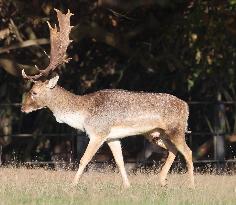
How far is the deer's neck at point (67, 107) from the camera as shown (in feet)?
46.0

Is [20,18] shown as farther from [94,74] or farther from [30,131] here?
[30,131]

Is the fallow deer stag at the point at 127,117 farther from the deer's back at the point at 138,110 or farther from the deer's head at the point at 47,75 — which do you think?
the deer's head at the point at 47,75

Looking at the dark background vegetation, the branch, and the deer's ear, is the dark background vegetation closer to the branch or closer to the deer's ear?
the branch

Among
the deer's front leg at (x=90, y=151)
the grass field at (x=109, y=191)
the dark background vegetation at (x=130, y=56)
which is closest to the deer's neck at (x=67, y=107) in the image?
the deer's front leg at (x=90, y=151)

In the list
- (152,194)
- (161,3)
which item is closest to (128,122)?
(152,194)

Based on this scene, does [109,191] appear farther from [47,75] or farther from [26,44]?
[26,44]

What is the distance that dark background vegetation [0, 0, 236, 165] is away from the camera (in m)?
17.9

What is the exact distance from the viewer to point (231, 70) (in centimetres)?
1859

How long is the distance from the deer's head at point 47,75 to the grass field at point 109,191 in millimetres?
1090

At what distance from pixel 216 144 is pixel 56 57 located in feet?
18.8

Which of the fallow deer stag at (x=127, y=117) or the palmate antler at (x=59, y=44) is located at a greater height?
the palmate antler at (x=59, y=44)

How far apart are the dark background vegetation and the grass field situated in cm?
333

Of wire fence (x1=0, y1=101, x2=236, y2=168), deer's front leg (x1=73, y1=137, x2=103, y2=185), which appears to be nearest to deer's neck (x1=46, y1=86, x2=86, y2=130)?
deer's front leg (x1=73, y1=137, x2=103, y2=185)

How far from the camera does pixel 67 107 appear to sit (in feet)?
46.7
